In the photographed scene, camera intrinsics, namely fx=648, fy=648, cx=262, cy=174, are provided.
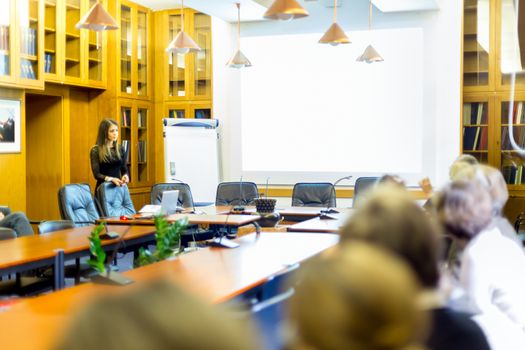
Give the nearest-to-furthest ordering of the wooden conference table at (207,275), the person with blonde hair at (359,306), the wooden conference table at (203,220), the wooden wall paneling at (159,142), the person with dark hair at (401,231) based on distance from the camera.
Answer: the person with blonde hair at (359,306)
the person with dark hair at (401,231)
the wooden conference table at (207,275)
the wooden conference table at (203,220)
the wooden wall paneling at (159,142)

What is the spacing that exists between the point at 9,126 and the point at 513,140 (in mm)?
5778

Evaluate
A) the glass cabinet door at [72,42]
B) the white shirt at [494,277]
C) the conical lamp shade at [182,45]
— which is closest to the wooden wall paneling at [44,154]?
the glass cabinet door at [72,42]

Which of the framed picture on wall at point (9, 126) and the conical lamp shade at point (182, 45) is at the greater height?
the conical lamp shade at point (182, 45)

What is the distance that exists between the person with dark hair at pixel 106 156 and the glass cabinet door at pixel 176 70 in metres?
2.69

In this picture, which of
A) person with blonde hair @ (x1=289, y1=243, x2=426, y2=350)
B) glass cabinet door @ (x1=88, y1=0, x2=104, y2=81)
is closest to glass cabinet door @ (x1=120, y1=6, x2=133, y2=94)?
glass cabinet door @ (x1=88, y1=0, x2=104, y2=81)

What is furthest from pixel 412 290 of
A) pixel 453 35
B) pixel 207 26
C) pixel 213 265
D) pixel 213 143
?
pixel 207 26

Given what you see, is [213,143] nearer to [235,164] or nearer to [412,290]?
[235,164]

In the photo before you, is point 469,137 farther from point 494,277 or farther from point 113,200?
point 494,277

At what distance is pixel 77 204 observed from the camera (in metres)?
5.88

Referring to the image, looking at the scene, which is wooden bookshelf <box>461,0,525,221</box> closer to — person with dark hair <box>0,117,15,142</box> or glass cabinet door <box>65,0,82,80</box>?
glass cabinet door <box>65,0,82,80</box>

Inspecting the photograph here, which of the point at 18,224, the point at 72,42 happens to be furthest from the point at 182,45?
the point at 72,42

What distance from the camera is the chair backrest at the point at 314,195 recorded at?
22.7ft

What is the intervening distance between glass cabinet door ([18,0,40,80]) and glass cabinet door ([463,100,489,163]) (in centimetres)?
507

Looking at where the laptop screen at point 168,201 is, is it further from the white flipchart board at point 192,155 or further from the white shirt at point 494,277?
the white shirt at point 494,277
